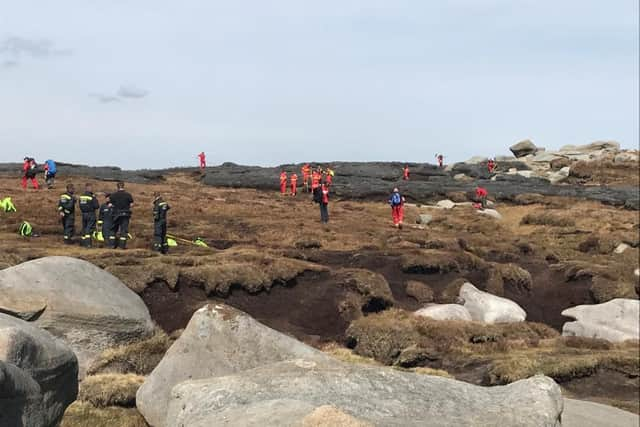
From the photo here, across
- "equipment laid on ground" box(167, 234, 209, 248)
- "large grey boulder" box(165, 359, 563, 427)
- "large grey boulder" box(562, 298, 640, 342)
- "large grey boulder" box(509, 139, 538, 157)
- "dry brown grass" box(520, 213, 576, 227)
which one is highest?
"large grey boulder" box(509, 139, 538, 157)

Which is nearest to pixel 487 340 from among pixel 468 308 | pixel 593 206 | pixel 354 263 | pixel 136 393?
pixel 468 308

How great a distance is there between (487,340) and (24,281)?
66.3 ft

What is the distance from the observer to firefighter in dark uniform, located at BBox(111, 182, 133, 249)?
3612 cm

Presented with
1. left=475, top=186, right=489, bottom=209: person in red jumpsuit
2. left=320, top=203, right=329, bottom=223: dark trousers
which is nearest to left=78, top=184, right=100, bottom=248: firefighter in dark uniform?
left=320, top=203, right=329, bottom=223: dark trousers

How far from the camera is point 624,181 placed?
101 metres

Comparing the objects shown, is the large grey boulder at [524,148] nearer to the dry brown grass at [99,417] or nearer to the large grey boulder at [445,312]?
the large grey boulder at [445,312]

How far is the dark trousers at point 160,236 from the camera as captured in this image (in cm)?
3644

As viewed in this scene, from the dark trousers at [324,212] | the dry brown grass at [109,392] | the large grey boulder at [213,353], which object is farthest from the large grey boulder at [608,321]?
the dry brown grass at [109,392]

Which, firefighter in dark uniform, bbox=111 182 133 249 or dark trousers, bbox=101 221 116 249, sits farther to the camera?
dark trousers, bbox=101 221 116 249

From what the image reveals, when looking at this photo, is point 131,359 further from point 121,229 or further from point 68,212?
point 68,212

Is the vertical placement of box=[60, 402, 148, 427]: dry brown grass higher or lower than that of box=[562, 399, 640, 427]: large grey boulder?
higher

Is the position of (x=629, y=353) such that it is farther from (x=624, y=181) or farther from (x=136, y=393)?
(x=624, y=181)

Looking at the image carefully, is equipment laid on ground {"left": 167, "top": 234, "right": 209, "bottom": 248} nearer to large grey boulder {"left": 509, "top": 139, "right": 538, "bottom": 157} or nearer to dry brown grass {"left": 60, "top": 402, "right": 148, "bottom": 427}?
dry brown grass {"left": 60, "top": 402, "right": 148, "bottom": 427}

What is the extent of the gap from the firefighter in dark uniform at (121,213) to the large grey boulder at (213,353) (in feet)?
64.8
